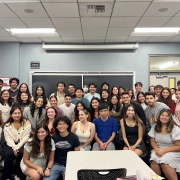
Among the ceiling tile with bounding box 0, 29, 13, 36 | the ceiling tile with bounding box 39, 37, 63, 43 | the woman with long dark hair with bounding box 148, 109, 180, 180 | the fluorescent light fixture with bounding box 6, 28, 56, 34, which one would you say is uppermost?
the fluorescent light fixture with bounding box 6, 28, 56, 34

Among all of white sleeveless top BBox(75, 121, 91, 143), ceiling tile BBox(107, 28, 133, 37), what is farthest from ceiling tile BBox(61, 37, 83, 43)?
white sleeveless top BBox(75, 121, 91, 143)

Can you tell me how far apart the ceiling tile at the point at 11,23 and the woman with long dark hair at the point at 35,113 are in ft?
5.77

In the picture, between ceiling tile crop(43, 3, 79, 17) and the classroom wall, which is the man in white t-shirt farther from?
the classroom wall

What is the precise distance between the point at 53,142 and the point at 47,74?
3.62 meters

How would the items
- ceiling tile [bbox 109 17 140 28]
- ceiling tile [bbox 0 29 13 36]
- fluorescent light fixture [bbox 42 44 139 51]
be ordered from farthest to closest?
fluorescent light fixture [bbox 42 44 139 51] < ceiling tile [bbox 0 29 13 36] < ceiling tile [bbox 109 17 140 28]

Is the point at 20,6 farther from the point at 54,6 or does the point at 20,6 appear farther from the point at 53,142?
the point at 53,142

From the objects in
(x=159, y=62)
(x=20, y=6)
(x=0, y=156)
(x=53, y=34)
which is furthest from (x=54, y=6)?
(x=159, y=62)

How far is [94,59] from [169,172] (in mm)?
4018

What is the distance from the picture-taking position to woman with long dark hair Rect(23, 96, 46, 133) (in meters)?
3.48

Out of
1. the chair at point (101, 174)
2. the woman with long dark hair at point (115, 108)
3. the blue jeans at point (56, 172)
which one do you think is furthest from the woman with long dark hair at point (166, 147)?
the chair at point (101, 174)

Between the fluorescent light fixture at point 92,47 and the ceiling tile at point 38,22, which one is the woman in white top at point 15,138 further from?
the fluorescent light fixture at point 92,47

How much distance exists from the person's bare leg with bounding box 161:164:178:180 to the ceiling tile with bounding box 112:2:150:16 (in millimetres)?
2468

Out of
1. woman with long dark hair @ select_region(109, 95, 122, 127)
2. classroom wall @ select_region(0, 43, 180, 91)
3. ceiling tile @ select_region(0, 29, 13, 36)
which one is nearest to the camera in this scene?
woman with long dark hair @ select_region(109, 95, 122, 127)

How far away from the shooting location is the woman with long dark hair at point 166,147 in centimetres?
273
